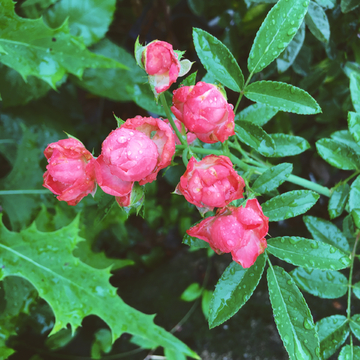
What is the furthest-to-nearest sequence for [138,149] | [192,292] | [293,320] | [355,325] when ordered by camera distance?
[192,292] → [355,325] → [293,320] → [138,149]

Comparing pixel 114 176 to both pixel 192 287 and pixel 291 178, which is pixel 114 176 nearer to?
pixel 291 178

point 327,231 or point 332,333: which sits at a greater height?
point 327,231

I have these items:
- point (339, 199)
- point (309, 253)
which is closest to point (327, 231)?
point (339, 199)

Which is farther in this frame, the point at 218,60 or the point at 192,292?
the point at 192,292

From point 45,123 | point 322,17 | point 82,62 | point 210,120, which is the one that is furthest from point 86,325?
point 322,17

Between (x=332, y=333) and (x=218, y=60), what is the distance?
1.88 feet

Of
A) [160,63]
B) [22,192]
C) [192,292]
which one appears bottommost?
[192,292]

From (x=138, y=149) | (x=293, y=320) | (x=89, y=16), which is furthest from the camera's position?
(x=89, y=16)

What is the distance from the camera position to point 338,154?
644mm

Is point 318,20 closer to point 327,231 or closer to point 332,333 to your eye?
point 327,231

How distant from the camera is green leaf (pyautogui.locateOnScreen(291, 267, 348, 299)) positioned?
0.63 meters

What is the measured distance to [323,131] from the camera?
0.93 metres

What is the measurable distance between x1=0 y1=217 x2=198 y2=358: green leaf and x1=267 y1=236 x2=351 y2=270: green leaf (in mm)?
387

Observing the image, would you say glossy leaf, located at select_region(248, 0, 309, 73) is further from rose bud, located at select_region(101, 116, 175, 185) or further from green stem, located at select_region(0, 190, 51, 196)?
green stem, located at select_region(0, 190, 51, 196)
